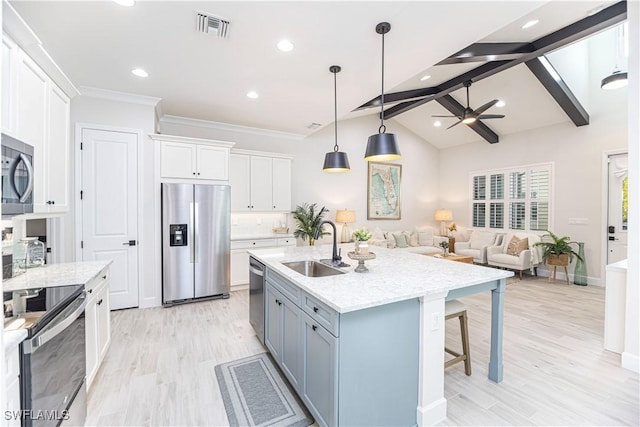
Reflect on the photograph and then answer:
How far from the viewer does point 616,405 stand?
84.3 inches

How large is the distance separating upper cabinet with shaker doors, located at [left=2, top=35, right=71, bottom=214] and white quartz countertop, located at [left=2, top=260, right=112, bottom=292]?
0.48 meters

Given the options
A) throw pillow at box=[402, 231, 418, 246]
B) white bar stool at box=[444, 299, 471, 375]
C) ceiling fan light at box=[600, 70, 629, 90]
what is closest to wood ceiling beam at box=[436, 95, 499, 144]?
ceiling fan light at box=[600, 70, 629, 90]

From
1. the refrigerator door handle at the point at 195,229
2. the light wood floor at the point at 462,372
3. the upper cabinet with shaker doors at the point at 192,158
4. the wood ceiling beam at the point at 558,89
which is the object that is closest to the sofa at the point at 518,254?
the light wood floor at the point at 462,372

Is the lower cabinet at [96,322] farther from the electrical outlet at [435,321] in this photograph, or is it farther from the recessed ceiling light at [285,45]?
the recessed ceiling light at [285,45]

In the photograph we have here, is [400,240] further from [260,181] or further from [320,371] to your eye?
[320,371]

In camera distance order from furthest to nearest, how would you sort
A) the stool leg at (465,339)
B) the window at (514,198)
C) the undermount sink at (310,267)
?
1. the window at (514,198)
2. the undermount sink at (310,267)
3. the stool leg at (465,339)

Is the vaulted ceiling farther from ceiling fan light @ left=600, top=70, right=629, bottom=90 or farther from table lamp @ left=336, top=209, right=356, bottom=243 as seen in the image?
table lamp @ left=336, top=209, right=356, bottom=243

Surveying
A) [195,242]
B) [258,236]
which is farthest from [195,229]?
[258,236]

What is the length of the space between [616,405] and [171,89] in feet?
17.2

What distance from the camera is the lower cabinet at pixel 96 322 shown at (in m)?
2.19

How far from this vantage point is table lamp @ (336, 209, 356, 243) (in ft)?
20.6

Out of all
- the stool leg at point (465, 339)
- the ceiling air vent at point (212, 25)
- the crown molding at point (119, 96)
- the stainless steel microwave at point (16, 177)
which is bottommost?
the stool leg at point (465, 339)

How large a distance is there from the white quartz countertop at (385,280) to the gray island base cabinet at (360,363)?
80 millimetres

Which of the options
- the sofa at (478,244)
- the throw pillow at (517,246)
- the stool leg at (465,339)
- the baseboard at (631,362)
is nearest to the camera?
the stool leg at (465,339)
